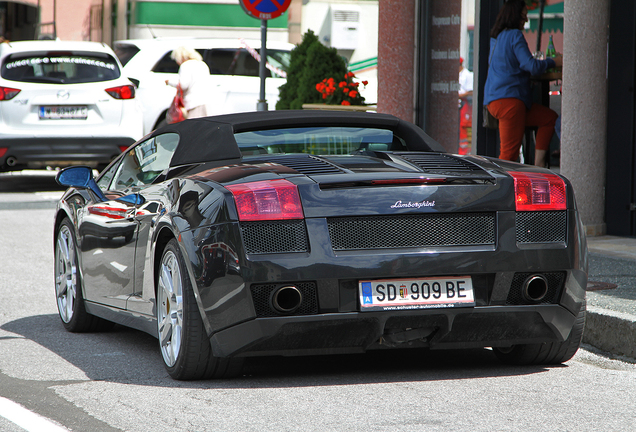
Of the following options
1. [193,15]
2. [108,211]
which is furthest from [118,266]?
[193,15]

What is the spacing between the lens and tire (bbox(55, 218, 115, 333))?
614 cm

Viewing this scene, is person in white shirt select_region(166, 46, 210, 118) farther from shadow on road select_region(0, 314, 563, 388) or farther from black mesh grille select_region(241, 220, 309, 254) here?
black mesh grille select_region(241, 220, 309, 254)

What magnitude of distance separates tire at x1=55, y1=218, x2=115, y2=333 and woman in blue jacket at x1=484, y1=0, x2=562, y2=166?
191 inches

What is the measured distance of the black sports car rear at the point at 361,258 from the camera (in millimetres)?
4367

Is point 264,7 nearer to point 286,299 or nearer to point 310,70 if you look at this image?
point 310,70

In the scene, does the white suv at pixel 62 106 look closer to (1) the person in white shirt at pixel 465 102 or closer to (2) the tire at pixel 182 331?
(1) the person in white shirt at pixel 465 102

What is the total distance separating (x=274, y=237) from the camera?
172 inches

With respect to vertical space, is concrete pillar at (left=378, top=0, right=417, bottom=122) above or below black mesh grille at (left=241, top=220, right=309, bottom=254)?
above

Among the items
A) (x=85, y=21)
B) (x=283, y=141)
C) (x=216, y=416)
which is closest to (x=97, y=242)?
(x=283, y=141)

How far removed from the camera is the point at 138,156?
19.4 feet

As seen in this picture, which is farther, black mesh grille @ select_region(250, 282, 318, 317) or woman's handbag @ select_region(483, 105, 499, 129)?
woman's handbag @ select_region(483, 105, 499, 129)

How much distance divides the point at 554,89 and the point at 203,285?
7.09 meters

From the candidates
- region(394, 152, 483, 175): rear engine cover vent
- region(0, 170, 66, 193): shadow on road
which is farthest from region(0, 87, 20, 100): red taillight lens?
region(394, 152, 483, 175): rear engine cover vent

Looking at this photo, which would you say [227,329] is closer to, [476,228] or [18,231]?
[476,228]
